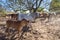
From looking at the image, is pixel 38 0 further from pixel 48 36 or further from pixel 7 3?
pixel 48 36

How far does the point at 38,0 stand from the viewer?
77.7ft

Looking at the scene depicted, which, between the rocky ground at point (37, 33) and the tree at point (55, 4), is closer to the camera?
the rocky ground at point (37, 33)

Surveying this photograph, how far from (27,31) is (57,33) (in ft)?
5.18

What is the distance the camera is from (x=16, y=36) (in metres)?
9.20

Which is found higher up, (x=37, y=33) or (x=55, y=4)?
(x=55, y=4)

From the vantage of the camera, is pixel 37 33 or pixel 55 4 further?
pixel 55 4

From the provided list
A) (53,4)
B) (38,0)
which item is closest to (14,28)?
(38,0)

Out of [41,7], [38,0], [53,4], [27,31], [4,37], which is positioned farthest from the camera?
[53,4]

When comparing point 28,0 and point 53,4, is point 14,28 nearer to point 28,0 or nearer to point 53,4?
point 28,0

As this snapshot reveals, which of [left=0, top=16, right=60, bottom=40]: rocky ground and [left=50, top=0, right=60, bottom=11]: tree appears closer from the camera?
[left=0, top=16, right=60, bottom=40]: rocky ground

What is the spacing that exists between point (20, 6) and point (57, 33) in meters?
15.5

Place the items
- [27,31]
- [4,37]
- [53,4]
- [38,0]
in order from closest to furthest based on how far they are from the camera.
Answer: [4,37] → [27,31] → [38,0] → [53,4]

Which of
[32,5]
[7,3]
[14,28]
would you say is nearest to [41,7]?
[32,5]

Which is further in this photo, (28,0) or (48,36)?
(28,0)
